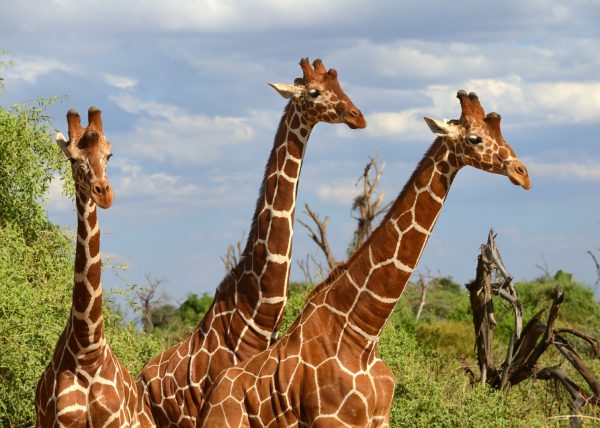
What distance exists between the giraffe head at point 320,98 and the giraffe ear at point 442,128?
1.34 m

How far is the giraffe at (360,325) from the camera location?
303 inches

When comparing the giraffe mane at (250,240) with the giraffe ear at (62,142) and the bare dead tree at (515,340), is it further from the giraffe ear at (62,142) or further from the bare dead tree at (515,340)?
the bare dead tree at (515,340)

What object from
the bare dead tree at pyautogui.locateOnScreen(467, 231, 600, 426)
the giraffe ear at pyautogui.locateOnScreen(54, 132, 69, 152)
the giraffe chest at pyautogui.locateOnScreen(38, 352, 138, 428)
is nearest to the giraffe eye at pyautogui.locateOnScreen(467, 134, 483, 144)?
the giraffe ear at pyautogui.locateOnScreen(54, 132, 69, 152)

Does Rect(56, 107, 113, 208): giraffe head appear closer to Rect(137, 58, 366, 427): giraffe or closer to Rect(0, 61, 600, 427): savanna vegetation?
Rect(137, 58, 366, 427): giraffe

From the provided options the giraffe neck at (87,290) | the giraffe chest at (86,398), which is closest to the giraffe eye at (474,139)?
the giraffe neck at (87,290)

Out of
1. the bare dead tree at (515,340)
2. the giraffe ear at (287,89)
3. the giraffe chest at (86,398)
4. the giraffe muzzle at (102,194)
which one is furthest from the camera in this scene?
the bare dead tree at (515,340)

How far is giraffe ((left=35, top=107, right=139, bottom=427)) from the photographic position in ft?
25.7

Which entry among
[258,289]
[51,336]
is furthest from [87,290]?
[51,336]

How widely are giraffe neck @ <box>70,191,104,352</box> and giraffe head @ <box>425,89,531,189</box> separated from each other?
8.92 ft

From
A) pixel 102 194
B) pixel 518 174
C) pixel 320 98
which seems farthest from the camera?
pixel 320 98

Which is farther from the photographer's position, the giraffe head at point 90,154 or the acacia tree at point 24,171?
the acacia tree at point 24,171

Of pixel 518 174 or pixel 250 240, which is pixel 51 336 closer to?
pixel 250 240

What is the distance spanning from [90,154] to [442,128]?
2.60 m

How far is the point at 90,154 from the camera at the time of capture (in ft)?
24.6
